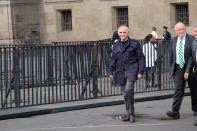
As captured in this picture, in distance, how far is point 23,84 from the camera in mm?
15859

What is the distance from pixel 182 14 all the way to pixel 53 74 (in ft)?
61.8

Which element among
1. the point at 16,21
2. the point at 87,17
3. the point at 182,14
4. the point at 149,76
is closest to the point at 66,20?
the point at 87,17

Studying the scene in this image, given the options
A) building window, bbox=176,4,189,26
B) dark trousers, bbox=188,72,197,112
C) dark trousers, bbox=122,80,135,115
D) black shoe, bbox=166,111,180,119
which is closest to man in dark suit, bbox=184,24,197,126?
dark trousers, bbox=188,72,197,112

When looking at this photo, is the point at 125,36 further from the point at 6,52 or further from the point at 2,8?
the point at 2,8

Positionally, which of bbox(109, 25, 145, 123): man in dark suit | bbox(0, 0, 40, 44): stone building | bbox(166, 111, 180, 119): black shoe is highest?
bbox(0, 0, 40, 44): stone building

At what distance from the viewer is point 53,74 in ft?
53.9

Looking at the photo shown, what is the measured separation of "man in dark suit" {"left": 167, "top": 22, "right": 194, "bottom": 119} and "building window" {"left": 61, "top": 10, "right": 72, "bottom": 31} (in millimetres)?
25499

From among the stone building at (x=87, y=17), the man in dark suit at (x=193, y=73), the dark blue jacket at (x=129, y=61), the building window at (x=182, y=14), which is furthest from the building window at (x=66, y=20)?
the man in dark suit at (x=193, y=73)

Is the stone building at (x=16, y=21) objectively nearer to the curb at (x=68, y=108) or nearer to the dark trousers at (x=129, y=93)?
the curb at (x=68, y=108)

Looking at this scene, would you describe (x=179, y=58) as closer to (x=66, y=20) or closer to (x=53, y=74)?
(x=53, y=74)

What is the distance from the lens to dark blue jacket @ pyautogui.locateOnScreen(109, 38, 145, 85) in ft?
44.2

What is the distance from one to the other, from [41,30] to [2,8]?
285 centimetres

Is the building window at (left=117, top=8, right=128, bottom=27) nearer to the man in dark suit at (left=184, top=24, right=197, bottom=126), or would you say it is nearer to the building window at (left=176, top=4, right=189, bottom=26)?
the building window at (left=176, top=4, right=189, bottom=26)

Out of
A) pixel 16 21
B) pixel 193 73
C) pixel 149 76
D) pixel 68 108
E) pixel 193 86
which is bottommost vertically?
pixel 68 108
